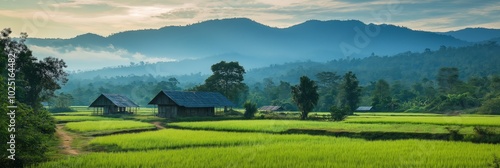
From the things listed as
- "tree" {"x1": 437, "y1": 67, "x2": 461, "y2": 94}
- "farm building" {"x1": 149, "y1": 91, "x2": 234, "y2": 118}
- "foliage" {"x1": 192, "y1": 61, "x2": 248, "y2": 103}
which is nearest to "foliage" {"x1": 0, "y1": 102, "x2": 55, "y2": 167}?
"farm building" {"x1": 149, "y1": 91, "x2": 234, "y2": 118}

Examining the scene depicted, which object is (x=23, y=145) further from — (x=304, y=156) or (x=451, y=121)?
(x=451, y=121)

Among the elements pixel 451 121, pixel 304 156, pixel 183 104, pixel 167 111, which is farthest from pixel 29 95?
pixel 451 121

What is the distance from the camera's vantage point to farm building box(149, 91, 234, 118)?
5088 centimetres

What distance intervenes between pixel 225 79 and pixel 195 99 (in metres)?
16.5

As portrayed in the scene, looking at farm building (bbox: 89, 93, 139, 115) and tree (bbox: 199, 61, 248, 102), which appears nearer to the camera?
farm building (bbox: 89, 93, 139, 115)

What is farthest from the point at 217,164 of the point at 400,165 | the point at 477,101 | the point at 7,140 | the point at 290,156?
the point at 477,101

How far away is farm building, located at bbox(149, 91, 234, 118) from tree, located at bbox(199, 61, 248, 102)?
42.3ft

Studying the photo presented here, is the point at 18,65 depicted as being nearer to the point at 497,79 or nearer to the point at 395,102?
the point at 395,102

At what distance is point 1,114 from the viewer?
47.9 ft

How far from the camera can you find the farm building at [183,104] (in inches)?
2003

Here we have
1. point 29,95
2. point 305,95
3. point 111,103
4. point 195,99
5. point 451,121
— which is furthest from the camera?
point 111,103

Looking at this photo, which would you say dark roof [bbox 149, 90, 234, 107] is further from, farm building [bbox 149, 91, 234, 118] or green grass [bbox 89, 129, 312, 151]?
green grass [bbox 89, 129, 312, 151]

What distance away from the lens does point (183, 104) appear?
49938 mm

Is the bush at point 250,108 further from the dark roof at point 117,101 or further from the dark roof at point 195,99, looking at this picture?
the dark roof at point 117,101
